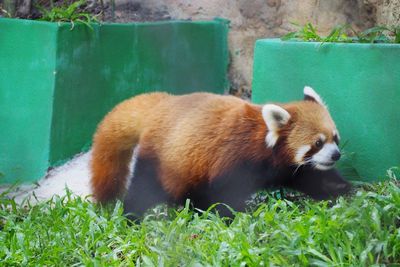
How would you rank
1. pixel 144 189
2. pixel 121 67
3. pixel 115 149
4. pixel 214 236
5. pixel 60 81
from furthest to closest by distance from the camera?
pixel 121 67 < pixel 60 81 < pixel 115 149 < pixel 144 189 < pixel 214 236

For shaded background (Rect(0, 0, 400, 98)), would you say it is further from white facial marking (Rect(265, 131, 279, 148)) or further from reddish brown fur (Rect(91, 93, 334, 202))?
white facial marking (Rect(265, 131, 279, 148))

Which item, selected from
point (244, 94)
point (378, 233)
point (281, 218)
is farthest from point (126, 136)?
point (244, 94)

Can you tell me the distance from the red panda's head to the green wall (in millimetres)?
2355

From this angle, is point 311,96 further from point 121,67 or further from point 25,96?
point 25,96

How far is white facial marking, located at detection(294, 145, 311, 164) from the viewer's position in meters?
5.12

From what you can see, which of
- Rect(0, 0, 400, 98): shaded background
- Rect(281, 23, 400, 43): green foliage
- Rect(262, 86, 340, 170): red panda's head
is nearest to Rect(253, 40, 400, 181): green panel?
Rect(281, 23, 400, 43): green foliage

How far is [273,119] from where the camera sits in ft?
16.6

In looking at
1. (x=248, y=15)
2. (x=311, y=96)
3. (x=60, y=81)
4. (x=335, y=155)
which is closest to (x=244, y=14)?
(x=248, y=15)

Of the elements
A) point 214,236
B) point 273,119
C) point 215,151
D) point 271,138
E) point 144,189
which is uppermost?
point 273,119

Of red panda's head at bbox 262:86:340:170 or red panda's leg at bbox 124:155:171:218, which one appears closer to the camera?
red panda's head at bbox 262:86:340:170

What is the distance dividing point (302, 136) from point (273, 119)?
0.25 metres

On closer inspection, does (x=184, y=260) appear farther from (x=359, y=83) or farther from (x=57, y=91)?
(x=57, y=91)

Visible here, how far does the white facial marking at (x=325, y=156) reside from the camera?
505 centimetres

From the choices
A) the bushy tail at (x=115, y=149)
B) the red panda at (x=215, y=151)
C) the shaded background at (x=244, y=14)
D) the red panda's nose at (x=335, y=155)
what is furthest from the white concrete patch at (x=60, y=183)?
the red panda's nose at (x=335, y=155)
